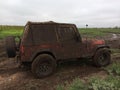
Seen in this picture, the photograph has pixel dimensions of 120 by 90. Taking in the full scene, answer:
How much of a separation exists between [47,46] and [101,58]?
9.10ft

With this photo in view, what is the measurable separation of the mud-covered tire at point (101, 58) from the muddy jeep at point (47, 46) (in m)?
0.06

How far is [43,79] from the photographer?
28.3 feet

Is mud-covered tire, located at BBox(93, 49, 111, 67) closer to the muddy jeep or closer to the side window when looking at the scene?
the muddy jeep

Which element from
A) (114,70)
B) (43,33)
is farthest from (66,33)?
(114,70)

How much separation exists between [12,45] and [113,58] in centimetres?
558

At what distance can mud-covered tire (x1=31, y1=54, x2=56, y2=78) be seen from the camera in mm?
8578

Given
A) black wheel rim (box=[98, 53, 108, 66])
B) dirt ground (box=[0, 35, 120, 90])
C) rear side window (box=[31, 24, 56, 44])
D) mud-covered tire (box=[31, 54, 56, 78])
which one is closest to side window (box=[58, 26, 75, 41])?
rear side window (box=[31, 24, 56, 44])

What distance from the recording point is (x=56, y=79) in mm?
8523

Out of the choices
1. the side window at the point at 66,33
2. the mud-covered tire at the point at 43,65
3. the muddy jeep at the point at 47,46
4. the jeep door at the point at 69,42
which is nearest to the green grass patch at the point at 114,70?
the muddy jeep at the point at 47,46

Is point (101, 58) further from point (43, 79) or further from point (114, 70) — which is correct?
point (43, 79)

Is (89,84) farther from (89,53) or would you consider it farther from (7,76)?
(7,76)

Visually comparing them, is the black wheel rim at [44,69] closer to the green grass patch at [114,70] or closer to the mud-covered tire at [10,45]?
the mud-covered tire at [10,45]

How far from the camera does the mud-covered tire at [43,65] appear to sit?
28.1 feet

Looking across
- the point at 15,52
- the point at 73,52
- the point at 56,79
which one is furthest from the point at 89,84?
the point at 15,52
